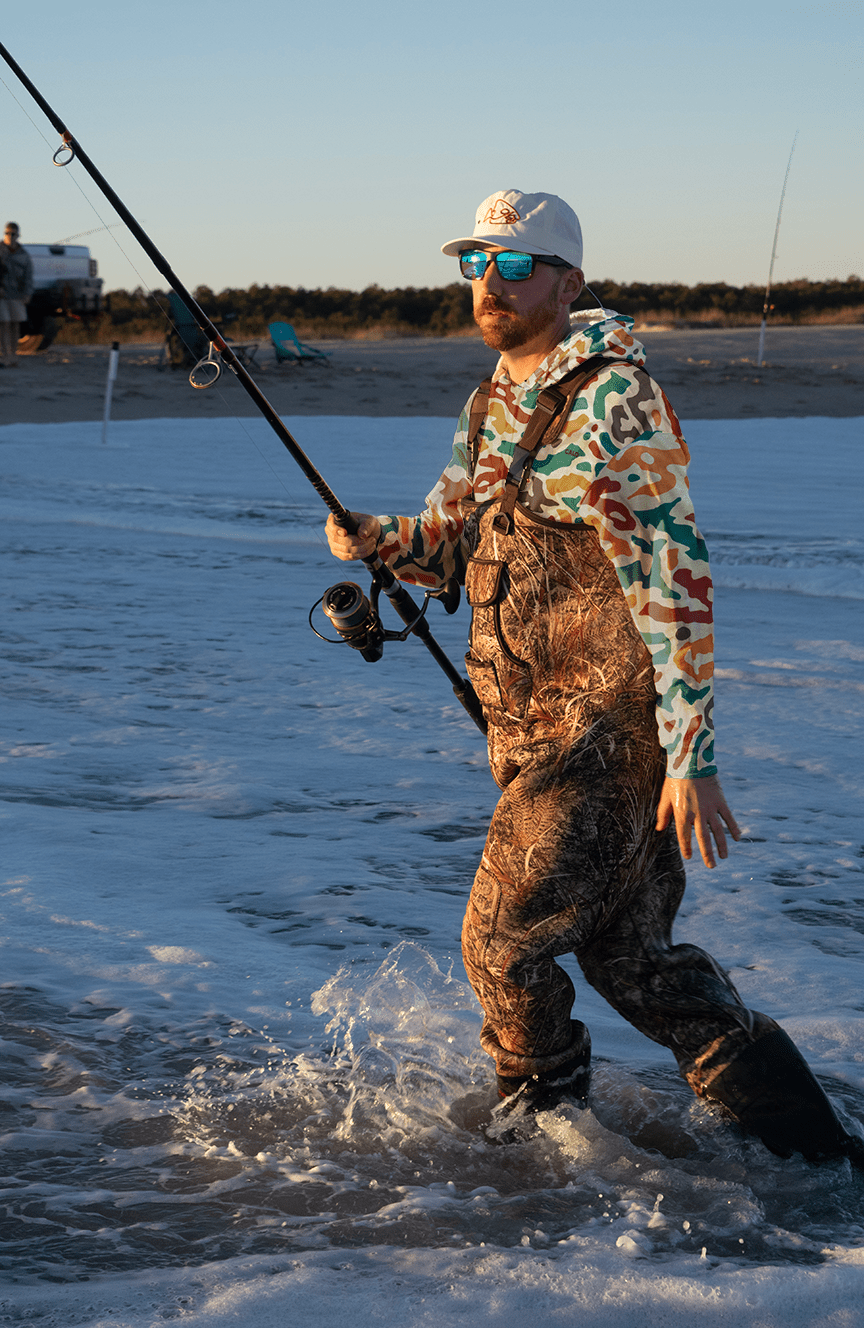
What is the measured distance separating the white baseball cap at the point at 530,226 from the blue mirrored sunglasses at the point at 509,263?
0.01 metres

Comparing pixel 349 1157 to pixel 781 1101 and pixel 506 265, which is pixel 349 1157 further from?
pixel 506 265

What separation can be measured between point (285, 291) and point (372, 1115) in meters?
72.2

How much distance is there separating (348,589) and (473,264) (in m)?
0.86

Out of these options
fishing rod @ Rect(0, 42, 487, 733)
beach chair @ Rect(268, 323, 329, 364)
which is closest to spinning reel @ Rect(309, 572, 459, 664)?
fishing rod @ Rect(0, 42, 487, 733)

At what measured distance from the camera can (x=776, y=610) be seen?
8867mm

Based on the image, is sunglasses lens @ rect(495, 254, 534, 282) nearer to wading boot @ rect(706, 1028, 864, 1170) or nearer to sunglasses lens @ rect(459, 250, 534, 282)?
sunglasses lens @ rect(459, 250, 534, 282)

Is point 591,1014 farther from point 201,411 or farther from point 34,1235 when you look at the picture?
point 201,411

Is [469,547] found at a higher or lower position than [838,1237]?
higher

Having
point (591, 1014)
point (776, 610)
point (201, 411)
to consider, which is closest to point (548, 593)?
point (591, 1014)

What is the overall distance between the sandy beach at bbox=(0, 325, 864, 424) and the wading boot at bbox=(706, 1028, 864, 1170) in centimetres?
1816

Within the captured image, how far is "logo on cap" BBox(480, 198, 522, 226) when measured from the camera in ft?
9.40

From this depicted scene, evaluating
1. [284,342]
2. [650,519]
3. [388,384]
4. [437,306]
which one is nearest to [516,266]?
[650,519]

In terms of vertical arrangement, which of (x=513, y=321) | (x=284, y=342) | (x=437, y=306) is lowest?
(x=513, y=321)

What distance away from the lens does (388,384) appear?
25750 mm
